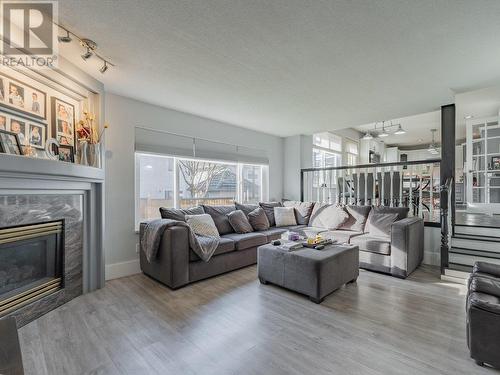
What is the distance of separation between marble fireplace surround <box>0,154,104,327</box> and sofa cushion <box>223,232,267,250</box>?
164cm

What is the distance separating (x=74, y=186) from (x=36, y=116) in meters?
0.72

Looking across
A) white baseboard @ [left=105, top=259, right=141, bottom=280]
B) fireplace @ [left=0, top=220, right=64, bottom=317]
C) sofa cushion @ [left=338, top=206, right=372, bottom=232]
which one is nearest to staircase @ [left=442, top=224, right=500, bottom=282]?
sofa cushion @ [left=338, top=206, right=372, bottom=232]

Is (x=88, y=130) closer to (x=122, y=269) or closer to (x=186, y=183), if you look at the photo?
(x=186, y=183)

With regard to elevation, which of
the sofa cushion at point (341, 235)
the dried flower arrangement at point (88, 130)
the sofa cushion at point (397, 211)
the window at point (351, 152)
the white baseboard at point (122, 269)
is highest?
the window at point (351, 152)

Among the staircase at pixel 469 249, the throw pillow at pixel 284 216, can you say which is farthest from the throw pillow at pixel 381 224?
the throw pillow at pixel 284 216

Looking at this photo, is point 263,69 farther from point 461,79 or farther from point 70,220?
point 70,220

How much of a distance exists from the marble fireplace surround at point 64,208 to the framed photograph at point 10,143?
0.56ft

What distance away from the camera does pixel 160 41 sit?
206 cm

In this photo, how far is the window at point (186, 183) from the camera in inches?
142

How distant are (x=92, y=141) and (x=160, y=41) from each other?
1419 mm

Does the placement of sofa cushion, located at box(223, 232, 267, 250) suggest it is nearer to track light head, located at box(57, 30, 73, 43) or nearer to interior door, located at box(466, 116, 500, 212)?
track light head, located at box(57, 30, 73, 43)

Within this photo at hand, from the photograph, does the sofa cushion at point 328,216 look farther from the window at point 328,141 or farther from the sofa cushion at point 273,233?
the window at point 328,141

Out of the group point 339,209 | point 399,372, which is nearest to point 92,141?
point 399,372

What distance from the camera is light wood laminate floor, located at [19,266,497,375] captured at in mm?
1587
